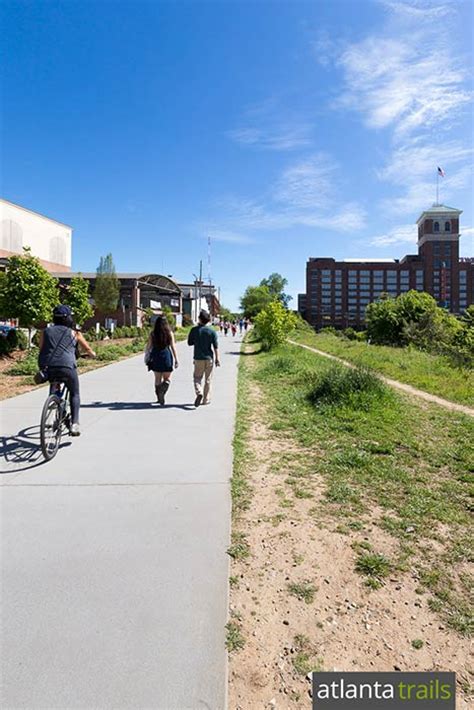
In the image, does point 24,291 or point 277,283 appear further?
point 277,283

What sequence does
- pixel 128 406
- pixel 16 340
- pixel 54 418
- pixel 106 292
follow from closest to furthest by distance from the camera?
1. pixel 54 418
2. pixel 128 406
3. pixel 16 340
4. pixel 106 292

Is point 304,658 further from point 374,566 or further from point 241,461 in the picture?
Result: point 241,461

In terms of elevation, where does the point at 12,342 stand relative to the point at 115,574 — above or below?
above

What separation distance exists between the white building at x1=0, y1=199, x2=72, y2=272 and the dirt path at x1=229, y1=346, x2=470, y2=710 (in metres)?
69.3

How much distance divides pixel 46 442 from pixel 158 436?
152 cm

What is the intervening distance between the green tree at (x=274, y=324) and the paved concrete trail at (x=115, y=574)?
16.5 meters

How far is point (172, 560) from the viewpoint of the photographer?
8.98ft

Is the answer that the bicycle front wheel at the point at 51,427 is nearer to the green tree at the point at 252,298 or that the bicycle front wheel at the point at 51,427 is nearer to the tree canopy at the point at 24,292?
the tree canopy at the point at 24,292

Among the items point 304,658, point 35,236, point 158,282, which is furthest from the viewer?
point 35,236

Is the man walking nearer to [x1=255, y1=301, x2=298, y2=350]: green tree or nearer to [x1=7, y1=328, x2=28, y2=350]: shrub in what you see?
[x1=7, y1=328, x2=28, y2=350]: shrub

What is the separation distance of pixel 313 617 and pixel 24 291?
1768cm

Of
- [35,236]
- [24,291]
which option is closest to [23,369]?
[24,291]

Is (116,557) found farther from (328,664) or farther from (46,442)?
(46,442)

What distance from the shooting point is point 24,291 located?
16.8m
